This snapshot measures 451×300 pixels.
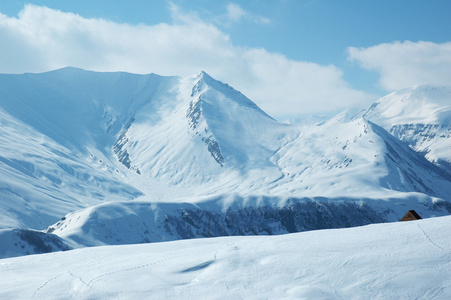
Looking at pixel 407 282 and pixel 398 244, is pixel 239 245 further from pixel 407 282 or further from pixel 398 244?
pixel 407 282

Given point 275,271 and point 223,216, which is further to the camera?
point 223,216

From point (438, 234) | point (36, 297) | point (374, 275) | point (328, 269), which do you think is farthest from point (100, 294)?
point (438, 234)

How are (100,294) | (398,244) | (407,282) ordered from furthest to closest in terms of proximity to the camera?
(398,244) → (100,294) → (407,282)

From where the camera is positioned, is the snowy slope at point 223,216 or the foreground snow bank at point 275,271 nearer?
the foreground snow bank at point 275,271

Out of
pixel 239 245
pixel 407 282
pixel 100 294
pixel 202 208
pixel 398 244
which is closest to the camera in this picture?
pixel 407 282

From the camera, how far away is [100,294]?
19.2m

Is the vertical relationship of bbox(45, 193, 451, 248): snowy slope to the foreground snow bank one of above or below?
above

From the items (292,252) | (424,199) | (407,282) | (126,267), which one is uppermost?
(424,199)

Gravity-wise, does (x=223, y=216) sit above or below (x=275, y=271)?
above

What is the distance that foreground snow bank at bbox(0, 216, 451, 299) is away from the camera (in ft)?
58.7

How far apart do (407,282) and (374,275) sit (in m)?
1.25

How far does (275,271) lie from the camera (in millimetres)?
19922

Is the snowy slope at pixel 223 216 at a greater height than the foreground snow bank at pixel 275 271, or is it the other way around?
the snowy slope at pixel 223 216

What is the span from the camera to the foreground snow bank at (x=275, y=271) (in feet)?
58.7
